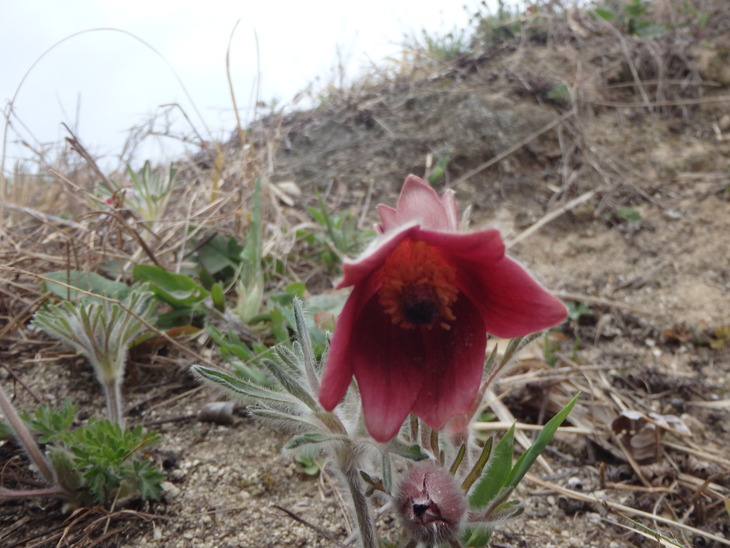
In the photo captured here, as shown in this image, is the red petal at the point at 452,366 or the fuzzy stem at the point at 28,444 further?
the fuzzy stem at the point at 28,444

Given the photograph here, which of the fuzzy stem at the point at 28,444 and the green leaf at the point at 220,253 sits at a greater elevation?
the green leaf at the point at 220,253

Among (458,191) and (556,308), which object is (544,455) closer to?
(556,308)

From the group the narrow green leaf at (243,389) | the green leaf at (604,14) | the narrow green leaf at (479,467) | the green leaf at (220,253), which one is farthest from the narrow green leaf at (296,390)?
the green leaf at (604,14)

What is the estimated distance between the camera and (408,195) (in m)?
0.87

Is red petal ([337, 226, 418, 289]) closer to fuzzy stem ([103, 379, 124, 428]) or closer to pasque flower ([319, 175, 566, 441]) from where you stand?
pasque flower ([319, 175, 566, 441])

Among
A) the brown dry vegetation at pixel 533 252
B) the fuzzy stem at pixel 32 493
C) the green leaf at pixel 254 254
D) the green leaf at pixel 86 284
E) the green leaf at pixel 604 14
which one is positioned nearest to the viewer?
the fuzzy stem at pixel 32 493

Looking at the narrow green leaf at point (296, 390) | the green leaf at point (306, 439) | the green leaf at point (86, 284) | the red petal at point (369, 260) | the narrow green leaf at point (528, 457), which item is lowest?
the narrow green leaf at point (528, 457)

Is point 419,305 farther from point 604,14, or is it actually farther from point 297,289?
point 604,14

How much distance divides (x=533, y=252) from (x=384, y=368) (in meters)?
1.96

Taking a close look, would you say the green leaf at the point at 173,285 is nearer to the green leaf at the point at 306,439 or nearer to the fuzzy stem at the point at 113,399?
the fuzzy stem at the point at 113,399

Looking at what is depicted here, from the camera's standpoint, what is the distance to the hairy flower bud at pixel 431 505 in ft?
2.44

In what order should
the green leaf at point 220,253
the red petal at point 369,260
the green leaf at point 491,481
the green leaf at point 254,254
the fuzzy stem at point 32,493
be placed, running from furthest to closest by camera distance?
the green leaf at point 220,253, the green leaf at point 254,254, the fuzzy stem at point 32,493, the green leaf at point 491,481, the red petal at point 369,260

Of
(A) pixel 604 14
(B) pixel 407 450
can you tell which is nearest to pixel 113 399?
(B) pixel 407 450

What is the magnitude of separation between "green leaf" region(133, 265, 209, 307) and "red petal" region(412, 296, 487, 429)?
3.48 feet
